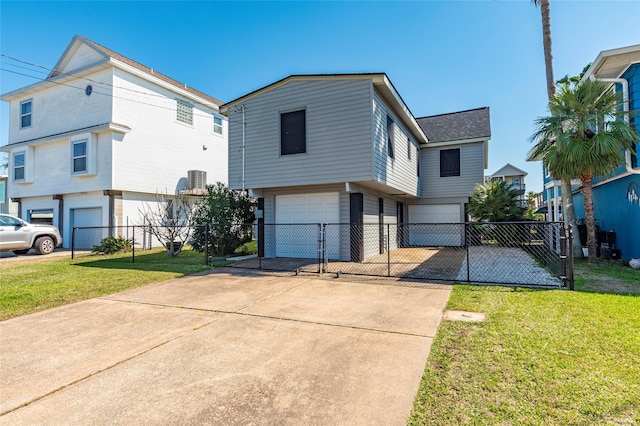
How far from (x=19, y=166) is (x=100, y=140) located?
23.2 feet

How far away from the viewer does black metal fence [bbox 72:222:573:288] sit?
7121 mm

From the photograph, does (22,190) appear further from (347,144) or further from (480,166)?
(480,166)

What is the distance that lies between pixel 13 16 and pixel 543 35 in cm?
1868

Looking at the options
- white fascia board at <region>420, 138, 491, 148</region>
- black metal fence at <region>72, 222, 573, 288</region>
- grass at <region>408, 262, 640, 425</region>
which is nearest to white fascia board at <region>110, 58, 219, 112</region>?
black metal fence at <region>72, 222, 573, 288</region>

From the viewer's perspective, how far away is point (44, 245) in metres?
12.9

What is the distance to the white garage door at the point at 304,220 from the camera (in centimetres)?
1048

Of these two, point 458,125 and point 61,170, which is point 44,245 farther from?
point 458,125

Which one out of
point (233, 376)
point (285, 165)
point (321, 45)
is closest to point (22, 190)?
point (285, 165)

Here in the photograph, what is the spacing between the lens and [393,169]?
11.0 meters

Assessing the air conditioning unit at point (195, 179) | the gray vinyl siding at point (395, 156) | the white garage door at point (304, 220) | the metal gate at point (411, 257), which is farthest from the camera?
the air conditioning unit at point (195, 179)

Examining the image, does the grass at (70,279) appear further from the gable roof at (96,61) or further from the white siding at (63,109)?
the gable roof at (96,61)

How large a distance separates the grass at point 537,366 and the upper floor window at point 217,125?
58.5 ft

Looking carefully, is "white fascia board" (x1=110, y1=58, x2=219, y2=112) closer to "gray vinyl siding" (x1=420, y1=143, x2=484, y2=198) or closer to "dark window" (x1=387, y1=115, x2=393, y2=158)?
"dark window" (x1=387, y1=115, x2=393, y2=158)

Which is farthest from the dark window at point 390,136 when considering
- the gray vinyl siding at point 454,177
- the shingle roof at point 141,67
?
the shingle roof at point 141,67
